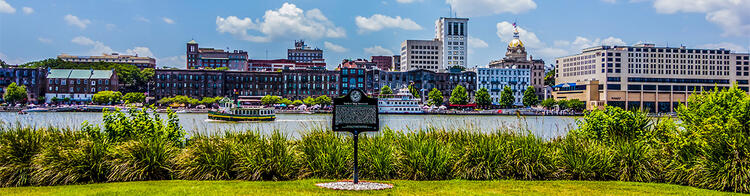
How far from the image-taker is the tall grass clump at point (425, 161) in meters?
15.0

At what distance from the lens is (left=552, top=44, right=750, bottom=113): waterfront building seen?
144 m

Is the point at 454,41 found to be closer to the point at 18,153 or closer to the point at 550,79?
the point at 550,79

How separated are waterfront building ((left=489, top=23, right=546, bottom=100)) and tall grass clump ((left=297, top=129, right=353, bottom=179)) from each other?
465 ft

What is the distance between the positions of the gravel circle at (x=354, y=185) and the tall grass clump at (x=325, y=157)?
1.21 metres

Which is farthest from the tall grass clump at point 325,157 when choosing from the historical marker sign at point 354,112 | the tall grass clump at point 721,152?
the tall grass clump at point 721,152

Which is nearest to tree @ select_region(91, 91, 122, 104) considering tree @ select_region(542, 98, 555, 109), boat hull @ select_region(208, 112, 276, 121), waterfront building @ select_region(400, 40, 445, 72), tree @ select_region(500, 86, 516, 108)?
boat hull @ select_region(208, 112, 276, 121)

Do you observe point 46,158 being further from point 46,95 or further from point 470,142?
point 46,95

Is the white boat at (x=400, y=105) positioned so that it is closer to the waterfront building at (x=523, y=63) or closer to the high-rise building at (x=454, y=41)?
the waterfront building at (x=523, y=63)

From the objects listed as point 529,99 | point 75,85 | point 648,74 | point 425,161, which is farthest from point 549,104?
point 425,161

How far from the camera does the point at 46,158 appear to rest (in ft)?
46.2

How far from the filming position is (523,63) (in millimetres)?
159500

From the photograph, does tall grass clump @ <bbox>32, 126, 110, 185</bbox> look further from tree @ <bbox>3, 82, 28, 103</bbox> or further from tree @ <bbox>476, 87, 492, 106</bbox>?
tree @ <bbox>3, 82, 28, 103</bbox>

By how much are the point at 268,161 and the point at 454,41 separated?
17795 centimetres

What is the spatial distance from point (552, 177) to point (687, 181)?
2960mm
